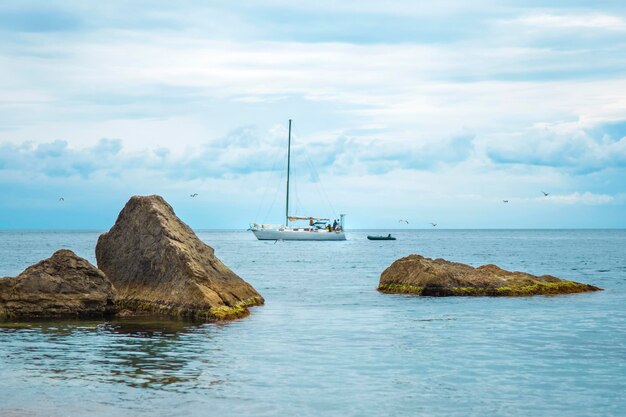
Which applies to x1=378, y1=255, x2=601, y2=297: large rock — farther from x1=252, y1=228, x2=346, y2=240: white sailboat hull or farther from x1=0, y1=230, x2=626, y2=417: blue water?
x1=252, y1=228, x2=346, y2=240: white sailboat hull

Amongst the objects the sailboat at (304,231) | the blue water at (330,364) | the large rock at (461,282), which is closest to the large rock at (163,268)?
the blue water at (330,364)

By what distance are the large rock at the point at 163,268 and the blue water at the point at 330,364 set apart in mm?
1309

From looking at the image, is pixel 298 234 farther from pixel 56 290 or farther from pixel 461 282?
pixel 56 290

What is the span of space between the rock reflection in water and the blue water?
2.0 inches

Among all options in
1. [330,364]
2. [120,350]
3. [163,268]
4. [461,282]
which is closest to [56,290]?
[163,268]

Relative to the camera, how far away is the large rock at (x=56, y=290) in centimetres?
3017

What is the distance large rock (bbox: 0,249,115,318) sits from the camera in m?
30.2

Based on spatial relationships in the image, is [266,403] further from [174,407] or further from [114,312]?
[114,312]

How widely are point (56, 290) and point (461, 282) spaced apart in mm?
20248

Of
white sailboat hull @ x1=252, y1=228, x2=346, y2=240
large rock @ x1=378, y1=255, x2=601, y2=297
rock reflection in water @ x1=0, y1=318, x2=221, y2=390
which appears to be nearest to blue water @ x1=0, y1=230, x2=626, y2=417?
rock reflection in water @ x1=0, y1=318, x2=221, y2=390

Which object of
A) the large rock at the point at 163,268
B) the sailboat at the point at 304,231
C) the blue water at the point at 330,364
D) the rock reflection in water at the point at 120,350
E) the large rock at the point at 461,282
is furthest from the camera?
the sailboat at the point at 304,231

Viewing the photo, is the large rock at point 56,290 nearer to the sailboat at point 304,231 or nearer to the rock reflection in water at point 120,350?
the rock reflection in water at point 120,350

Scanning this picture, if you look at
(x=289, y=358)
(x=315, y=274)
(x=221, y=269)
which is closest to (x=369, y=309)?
(x=221, y=269)

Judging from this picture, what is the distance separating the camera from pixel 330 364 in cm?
2181
